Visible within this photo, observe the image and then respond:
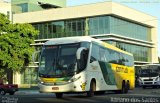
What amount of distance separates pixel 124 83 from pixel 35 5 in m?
50.7

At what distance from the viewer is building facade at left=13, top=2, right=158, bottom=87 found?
6781 centimetres

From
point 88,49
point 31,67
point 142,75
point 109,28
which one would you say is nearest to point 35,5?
point 31,67

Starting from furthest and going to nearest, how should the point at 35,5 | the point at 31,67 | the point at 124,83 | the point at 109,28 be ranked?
the point at 35,5
the point at 31,67
the point at 109,28
the point at 124,83

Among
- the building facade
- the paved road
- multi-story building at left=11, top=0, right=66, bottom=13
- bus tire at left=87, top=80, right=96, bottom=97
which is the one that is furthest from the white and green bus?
multi-story building at left=11, top=0, right=66, bottom=13

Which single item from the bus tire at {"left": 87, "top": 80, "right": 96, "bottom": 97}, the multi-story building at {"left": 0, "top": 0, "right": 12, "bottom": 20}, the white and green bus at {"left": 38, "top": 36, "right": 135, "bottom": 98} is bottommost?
the bus tire at {"left": 87, "top": 80, "right": 96, "bottom": 97}

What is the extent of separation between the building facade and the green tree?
11554 mm

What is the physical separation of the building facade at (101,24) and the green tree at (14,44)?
11554mm

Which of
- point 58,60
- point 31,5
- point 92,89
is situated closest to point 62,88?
point 58,60

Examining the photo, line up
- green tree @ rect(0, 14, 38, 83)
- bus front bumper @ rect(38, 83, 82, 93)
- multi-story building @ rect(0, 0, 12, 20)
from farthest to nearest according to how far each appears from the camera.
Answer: multi-story building @ rect(0, 0, 12, 20), green tree @ rect(0, 14, 38, 83), bus front bumper @ rect(38, 83, 82, 93)

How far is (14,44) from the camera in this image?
5778cm

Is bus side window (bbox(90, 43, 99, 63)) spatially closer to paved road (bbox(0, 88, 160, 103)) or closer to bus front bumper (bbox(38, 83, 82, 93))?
paved road (bbox(0, 88, 160, 103))

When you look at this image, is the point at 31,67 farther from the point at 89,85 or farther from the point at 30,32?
the point at 89,85

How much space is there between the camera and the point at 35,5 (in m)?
79.2

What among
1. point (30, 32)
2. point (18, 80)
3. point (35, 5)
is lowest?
point (18, 80)
